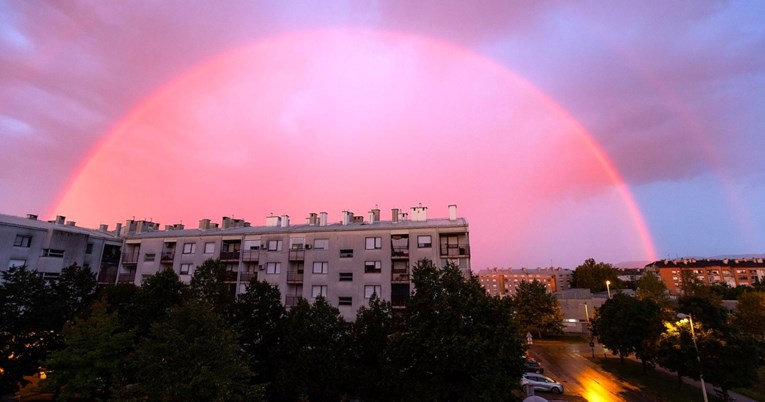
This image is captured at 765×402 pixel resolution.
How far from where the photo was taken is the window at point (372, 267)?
132 feet

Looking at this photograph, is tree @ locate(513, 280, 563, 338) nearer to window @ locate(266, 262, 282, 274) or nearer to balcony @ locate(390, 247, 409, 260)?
balcony @ locate(390, 247, 409, 260)

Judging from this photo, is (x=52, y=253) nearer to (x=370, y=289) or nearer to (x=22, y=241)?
(x=22, y=241)

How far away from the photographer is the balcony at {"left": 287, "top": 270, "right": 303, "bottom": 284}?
4241cm

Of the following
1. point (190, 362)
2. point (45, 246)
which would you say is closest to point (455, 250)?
point (190, 362)

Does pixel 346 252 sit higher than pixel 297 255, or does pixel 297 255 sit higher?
pixel 346 252

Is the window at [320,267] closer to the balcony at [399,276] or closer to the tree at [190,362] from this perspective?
the balcony at [399,276]

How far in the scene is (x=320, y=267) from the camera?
41.9 meters

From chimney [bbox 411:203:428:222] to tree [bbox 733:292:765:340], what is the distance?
4347cm

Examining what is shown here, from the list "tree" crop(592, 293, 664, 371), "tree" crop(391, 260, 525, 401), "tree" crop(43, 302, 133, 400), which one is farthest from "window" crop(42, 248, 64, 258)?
"tree" crop(592, 293, 664, 371)

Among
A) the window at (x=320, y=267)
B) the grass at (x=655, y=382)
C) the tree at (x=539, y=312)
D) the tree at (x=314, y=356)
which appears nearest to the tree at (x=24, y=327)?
the tree at (x=314, y=356)

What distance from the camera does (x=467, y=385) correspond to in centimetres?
1834

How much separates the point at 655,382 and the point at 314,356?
102 feet

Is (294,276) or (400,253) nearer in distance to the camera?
(400,253)

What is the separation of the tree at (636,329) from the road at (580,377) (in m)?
3.12
